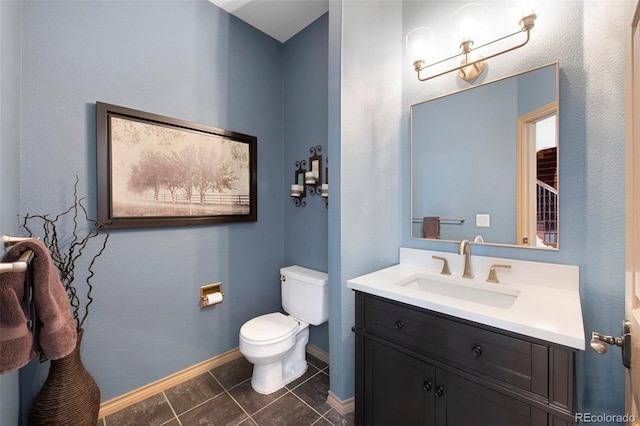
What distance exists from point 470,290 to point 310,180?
130 centimetres

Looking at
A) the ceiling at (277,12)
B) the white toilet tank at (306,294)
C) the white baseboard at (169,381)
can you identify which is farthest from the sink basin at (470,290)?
the ceiling at (277,12)

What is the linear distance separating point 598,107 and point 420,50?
35.2 inches

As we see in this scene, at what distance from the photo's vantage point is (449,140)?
1.58m

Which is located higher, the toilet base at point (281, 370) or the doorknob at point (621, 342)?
the doorknob at point (621, 342)

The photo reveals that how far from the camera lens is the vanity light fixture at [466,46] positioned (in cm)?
126

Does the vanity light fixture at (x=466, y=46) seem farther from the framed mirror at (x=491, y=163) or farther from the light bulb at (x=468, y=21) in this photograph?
the framed mirror at (x=491, y=163)

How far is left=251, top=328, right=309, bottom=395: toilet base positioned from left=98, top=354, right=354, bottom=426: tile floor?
4 cm

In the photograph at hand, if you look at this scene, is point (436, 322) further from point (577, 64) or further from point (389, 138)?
point (577, 64)

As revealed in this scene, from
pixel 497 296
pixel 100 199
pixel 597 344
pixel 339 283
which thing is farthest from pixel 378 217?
pixel 100 199

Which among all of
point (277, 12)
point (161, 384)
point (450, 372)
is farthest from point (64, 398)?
point (277, 12)

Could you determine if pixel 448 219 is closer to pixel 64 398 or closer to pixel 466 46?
pixel 466 46

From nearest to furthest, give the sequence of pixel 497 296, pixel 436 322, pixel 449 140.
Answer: pixel 436 322 → pixel 497 296 → pixel 449 140

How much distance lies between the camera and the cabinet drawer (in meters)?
0.86

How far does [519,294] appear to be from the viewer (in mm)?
1189
